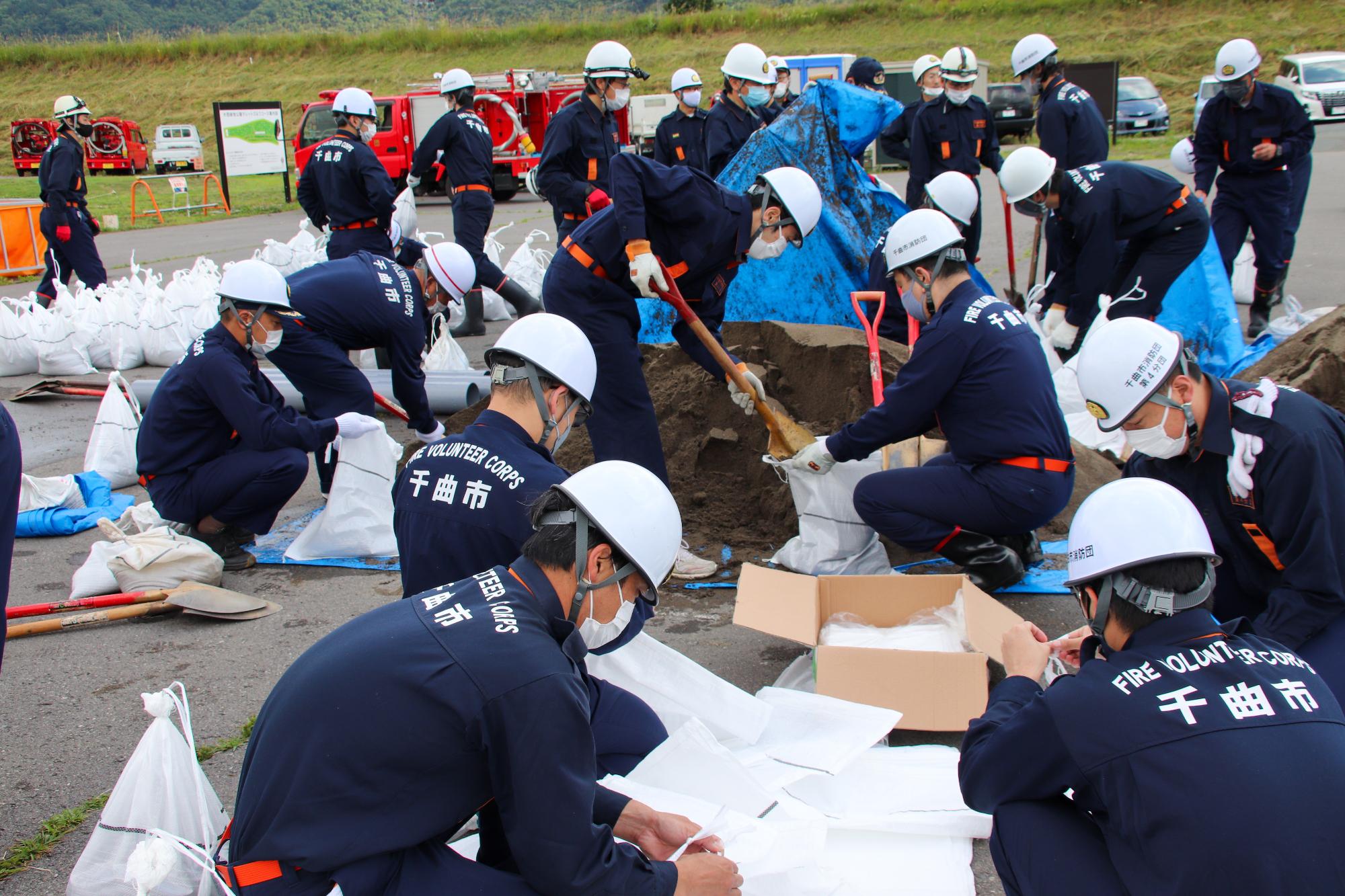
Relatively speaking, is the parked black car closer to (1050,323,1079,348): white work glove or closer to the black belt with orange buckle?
(1050,323,1079,348): white work glove

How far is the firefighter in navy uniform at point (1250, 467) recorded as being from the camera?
265 centimetres

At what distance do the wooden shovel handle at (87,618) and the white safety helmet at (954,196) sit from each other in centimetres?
434

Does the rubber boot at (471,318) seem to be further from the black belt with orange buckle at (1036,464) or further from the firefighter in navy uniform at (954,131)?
the black belt with orange buckle at (1036,464)

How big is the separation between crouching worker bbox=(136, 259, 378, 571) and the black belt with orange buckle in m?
2.74

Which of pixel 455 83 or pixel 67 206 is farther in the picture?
pixel 67 206

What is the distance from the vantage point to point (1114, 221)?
593 cm

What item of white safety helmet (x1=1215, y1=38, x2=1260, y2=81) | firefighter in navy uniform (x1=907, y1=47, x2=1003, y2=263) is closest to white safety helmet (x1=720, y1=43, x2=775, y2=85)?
firefighter in navy uniform (x1=907, y1=47, x2=1003, y2=263)

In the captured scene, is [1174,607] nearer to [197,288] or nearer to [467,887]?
[467,887]

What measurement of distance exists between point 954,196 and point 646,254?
2400 mm

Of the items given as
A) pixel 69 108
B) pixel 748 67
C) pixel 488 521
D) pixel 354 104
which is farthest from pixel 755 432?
pixel 69 108

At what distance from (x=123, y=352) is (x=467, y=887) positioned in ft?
24.2

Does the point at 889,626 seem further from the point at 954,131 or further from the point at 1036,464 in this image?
the point at 954,131

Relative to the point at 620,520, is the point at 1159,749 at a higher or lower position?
lower

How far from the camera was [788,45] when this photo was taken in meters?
32.4
